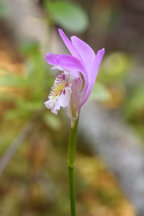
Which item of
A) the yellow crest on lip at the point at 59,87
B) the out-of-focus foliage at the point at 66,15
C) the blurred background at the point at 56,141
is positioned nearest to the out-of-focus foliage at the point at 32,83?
the blurred background at the point at 56,141

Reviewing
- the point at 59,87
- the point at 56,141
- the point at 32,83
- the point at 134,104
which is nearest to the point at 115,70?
the point at 134,104

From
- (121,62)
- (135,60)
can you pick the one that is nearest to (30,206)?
(121,62)

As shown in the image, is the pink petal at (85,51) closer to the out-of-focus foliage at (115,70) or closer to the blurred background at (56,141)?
the blurred background at (56,141)

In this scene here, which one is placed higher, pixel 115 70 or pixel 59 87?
pixel 115 70

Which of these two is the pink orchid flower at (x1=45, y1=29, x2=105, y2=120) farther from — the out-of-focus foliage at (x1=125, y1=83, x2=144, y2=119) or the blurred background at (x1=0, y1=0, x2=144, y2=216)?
the out-of-focus foliage at (x1=125, y1=83, x2=144, y2=119)

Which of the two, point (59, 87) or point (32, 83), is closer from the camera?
point (59, 87)

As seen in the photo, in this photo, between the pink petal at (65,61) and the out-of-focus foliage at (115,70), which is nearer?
the pink petal at (65,61)

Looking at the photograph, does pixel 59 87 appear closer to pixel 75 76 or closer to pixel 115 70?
pixel 75 76

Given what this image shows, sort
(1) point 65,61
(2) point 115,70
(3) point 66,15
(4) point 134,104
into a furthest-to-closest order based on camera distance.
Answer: (4) point 134,104 → (2) point 115,70 → (3) point 66,15 → (1) point 65,61
